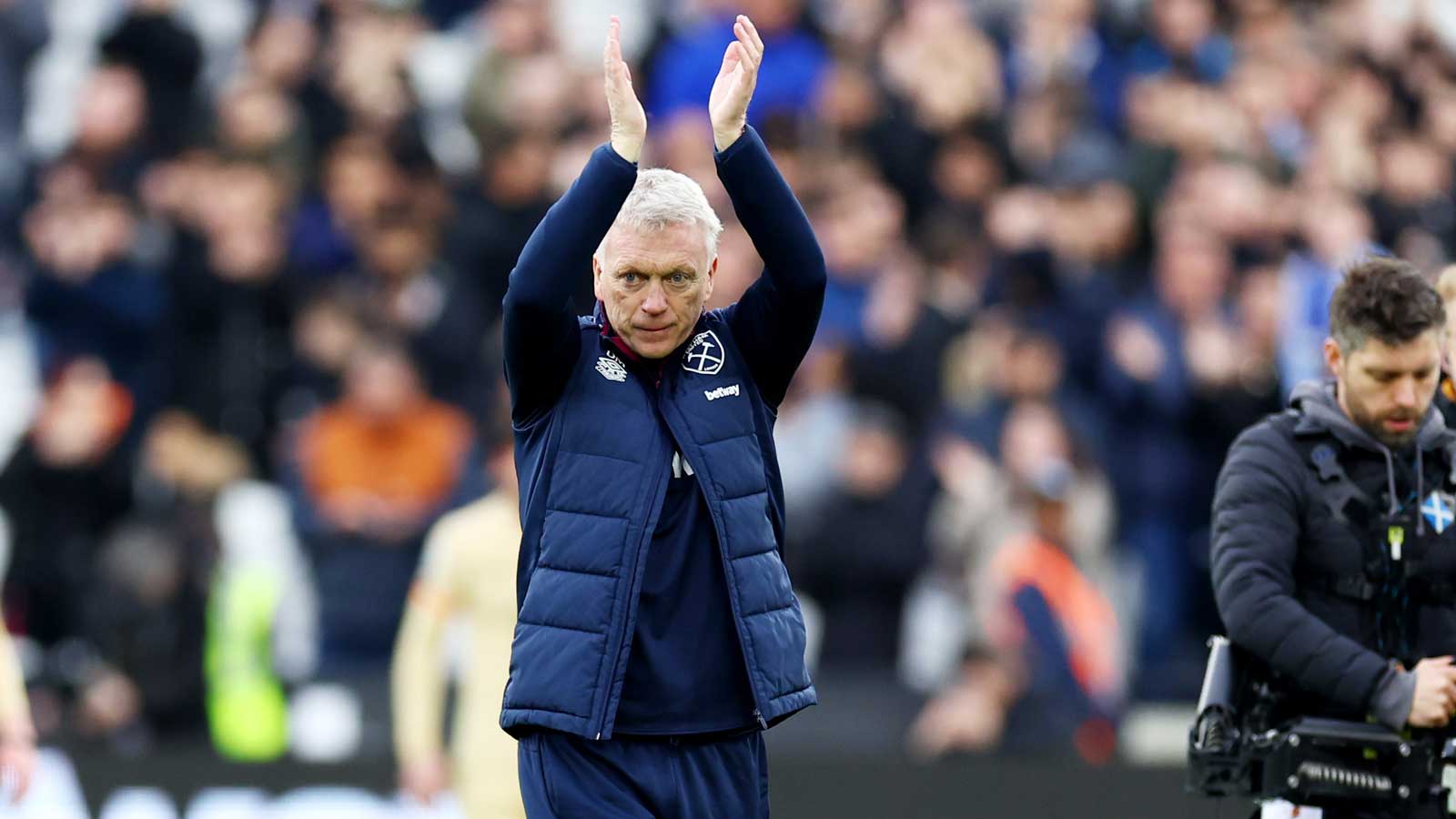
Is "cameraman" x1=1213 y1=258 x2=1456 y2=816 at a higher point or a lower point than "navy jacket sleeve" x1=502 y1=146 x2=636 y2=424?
lower

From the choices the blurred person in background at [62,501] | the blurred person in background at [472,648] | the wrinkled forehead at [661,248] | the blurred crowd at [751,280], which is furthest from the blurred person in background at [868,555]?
the wrinkled forehead at [661,248]

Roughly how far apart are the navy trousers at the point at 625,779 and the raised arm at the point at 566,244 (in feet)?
2.72

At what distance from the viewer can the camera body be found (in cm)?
529

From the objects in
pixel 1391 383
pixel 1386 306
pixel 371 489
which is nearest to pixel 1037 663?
pixel 371 489

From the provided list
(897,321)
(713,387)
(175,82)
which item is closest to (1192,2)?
(897,321)

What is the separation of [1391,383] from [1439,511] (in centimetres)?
35

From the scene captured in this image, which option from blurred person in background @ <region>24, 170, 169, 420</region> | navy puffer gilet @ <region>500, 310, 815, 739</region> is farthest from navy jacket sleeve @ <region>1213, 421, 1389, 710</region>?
blurred person in background @ <region>24, 170, 169, 420</region>

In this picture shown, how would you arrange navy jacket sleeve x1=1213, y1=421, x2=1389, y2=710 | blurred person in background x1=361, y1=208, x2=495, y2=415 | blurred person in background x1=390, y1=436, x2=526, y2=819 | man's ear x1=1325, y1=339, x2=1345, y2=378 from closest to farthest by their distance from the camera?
navy jacket sleeve x1=1213, y1=421, x2=1389, y2=710, man's ear x1=1325, y1=339, x2=1345, y2=378, blurred person in background x1=390, y1=436, x2=526, y2=819, blurred person in background x1=361, y1=208, x2=495, y2=415

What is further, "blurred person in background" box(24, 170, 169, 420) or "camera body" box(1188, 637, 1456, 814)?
"blurred person in background" box(24, 170, 169, 420)

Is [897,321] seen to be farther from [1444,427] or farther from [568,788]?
[568,788]

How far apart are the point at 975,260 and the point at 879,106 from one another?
1028 millimetres

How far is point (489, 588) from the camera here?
816 centimetres

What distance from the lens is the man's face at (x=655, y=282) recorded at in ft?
16.0

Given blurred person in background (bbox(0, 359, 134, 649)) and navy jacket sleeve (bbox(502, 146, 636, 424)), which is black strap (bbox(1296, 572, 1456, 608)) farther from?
blurred person in background (bbox(0, 359, 134, 649))
